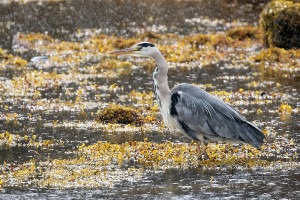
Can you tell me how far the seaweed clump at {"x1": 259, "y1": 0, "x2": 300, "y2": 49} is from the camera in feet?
67.4

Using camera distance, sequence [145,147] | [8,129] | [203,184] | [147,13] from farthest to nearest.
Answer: [147,13]
[8,129]
[145,147]
[203,184]

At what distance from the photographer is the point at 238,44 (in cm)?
2375

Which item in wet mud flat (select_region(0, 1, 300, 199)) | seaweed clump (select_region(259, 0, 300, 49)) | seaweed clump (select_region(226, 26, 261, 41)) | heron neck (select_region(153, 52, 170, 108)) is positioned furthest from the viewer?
seaweed clump (select_region(226, 26, 261, 41))

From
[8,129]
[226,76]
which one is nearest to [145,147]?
[8,129]

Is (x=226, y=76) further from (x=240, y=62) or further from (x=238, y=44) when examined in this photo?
(x=238, y=44)

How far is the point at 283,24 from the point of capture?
20.6 meters

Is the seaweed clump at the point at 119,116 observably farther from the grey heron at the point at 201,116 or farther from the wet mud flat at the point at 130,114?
the grey heron at the point at 201,116

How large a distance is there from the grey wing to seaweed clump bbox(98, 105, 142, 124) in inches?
109

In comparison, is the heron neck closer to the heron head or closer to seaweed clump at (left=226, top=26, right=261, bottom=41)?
the heron head

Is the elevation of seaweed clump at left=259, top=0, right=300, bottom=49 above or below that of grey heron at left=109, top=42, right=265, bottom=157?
above

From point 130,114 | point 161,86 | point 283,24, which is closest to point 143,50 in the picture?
point 161,86

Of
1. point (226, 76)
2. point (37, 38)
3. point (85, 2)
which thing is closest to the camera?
point (226, 76)

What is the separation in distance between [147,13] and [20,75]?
1715 centimetres

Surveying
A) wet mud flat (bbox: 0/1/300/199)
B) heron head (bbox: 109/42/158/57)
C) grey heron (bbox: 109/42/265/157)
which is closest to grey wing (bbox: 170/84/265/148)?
grey heron (bbox: 109/42/265/157)
